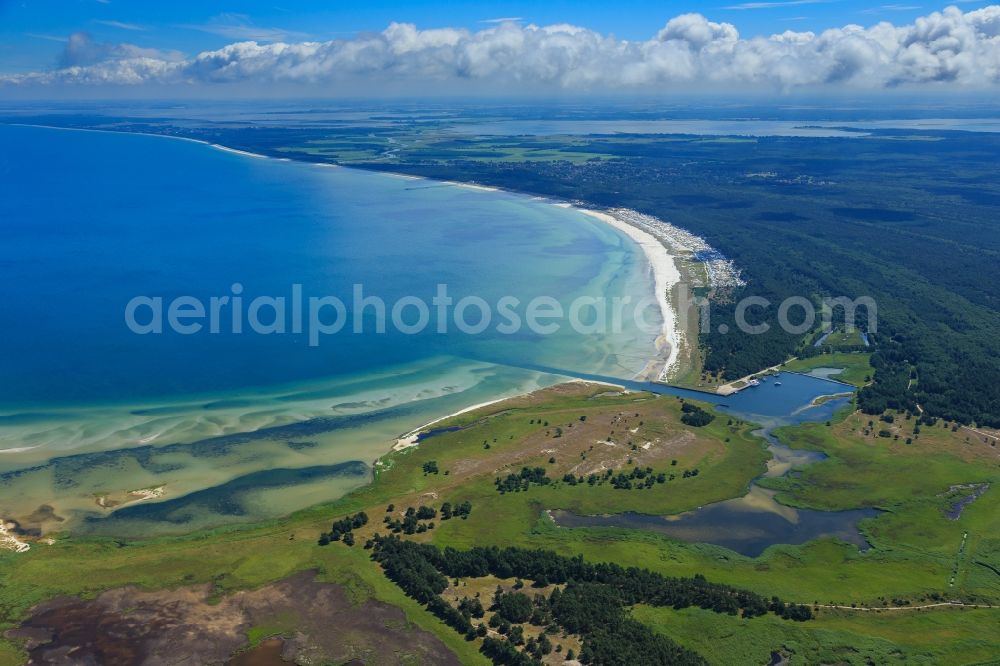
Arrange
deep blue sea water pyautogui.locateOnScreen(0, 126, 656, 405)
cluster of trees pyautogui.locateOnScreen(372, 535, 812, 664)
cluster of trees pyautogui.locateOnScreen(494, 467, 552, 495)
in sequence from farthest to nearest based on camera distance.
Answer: deep blue sea water pyautogui.locateOnScreen(0, 126, 656, 405) < cluster of trees pyautogui.locateOnScreen(494, 467, 552, 495) < cluster of trees pyautogui.locateOnScreen(372, 535, 812, 664)

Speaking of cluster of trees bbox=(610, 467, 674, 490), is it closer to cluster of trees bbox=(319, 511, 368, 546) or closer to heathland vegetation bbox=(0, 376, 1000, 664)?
heathland vegetation bbox=(0, 376, 1000, 664)

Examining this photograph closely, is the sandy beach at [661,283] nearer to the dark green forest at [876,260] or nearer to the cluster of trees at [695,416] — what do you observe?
the dark green forest at [876,260]

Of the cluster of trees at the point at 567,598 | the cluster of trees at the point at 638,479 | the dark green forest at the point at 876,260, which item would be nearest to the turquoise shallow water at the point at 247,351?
the cluster of trees at the point at 567,598

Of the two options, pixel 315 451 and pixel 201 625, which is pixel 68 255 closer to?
pixel 315 451

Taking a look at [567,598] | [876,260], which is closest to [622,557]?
[567,598]

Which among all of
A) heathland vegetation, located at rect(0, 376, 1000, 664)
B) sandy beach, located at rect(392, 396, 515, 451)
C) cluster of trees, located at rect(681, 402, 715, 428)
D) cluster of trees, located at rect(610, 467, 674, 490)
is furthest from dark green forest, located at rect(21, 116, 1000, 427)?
sandy beach, located at rect(392, 396, 515, 451)

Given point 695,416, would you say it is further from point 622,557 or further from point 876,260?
point 876,260
